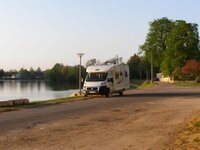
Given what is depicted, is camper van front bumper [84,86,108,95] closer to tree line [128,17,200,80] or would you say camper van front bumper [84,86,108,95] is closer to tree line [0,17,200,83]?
tree line [0,17,200,83]

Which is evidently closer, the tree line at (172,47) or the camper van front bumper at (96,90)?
the camper van front bumper at (96,90)

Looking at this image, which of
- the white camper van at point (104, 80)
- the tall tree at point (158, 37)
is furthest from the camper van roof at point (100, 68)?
the tall tree at point (158, 37)

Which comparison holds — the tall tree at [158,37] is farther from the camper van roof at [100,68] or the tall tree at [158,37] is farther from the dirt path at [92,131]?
the dirt path at [92,131]

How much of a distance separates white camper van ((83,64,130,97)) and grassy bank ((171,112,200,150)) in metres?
21.0

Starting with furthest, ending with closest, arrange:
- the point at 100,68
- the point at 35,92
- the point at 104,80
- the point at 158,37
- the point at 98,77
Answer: the point at 158,37
the point at 35,92
the point at 100,68
the point at 98,77
the point at 104,80

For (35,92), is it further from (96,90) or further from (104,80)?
(96,90)

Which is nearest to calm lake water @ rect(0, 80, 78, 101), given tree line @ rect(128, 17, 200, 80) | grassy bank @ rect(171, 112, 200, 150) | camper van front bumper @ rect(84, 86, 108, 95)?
camper van front bumper @ rect(84, 86, 108, 95)

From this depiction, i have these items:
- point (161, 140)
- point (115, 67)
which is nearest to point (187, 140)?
point (161, 140)

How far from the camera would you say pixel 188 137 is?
1330 cm

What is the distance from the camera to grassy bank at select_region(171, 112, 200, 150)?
39.3ft

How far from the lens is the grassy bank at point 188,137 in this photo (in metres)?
12.0

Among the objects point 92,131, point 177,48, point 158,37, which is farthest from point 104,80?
point 158,37

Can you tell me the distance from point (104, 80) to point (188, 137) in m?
24.7

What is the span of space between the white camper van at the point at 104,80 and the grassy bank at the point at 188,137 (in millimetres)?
20974
